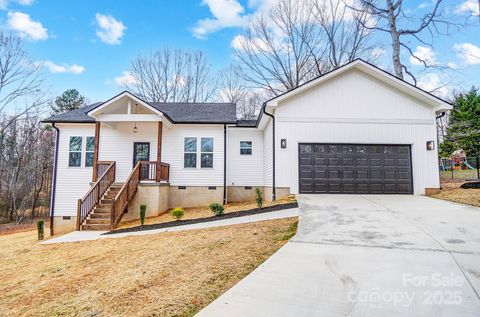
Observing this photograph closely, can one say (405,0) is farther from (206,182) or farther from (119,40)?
(119,40)

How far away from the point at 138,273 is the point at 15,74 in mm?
20389

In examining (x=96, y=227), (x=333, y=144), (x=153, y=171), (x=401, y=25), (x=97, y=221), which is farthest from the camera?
(x=401, y=25)

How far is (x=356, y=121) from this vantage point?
449 inches

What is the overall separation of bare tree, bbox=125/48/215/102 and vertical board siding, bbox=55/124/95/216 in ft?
42.8

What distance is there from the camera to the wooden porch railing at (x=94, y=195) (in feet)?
31.9

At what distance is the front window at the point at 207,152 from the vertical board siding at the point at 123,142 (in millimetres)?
2396

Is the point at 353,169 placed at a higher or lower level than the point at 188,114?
lower

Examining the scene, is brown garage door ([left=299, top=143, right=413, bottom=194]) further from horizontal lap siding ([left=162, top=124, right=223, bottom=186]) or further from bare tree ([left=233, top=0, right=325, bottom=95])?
bare tree ([left=233, top=0, right=325, bottom=95])

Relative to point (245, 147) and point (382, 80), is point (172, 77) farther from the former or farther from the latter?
point (382, 80)

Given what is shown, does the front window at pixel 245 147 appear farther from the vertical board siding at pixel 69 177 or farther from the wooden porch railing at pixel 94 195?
the vertical board siding at pixel 69 177

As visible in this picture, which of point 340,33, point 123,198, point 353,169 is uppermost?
point 340,33

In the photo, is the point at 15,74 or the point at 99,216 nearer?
the point at 99,216

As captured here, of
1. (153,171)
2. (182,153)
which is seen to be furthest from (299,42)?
(153,171)

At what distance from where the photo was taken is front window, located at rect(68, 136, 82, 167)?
13.5 metres
